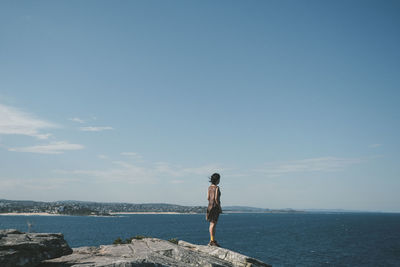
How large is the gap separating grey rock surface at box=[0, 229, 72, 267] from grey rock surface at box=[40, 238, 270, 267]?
49 cm

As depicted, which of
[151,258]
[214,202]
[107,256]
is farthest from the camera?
[214,202]

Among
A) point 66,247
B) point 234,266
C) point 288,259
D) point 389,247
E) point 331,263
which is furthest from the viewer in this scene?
point 389,247

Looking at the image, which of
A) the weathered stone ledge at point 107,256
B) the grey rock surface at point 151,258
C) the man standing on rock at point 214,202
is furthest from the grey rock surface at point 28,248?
the man standing on rock at point 214,202

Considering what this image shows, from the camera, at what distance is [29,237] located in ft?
30.9

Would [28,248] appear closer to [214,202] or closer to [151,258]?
[151,258]

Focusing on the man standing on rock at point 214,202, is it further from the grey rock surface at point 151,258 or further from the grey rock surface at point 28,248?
the grey rock surface at point 28,248

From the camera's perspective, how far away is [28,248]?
28.1ft

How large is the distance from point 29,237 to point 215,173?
25.4 feet

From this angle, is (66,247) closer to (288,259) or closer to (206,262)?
(206,262)

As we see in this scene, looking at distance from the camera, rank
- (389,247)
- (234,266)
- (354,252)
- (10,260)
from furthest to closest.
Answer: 1. (389,247)
2. (354,252)
3. (234,266)
4. (10,260)

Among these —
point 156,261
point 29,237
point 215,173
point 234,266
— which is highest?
point 215,173

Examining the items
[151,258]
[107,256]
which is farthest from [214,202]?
[107,256]

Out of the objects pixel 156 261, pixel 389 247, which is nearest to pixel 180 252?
pixel 156 261

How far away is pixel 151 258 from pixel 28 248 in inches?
141
